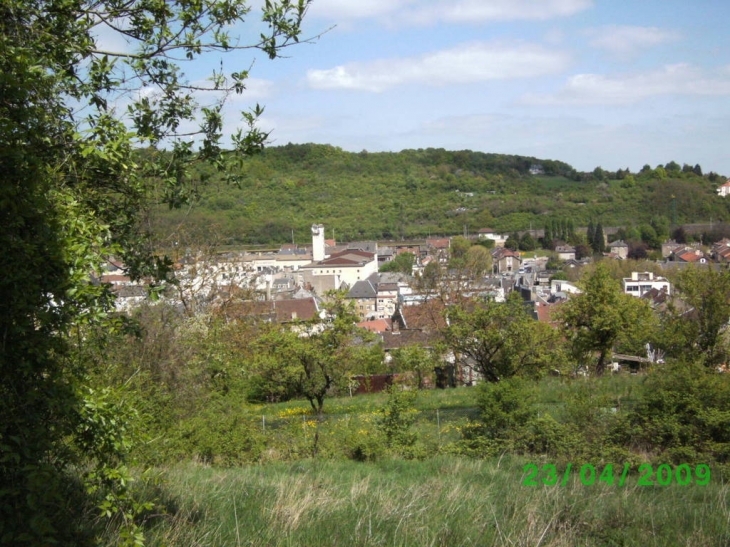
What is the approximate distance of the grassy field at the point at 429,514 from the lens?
4.00 m

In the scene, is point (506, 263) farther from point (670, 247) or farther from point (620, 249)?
point (670, 247)

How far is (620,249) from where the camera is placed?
94.6m

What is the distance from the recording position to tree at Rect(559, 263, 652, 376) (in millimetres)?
19578

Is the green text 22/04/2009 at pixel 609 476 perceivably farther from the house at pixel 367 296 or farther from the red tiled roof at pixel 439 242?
the red tiled roof at pixel 439 242

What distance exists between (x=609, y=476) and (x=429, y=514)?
2.72 metres

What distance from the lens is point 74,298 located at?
9.80 ft

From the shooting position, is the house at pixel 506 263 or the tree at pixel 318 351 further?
the house at pixel 506 263

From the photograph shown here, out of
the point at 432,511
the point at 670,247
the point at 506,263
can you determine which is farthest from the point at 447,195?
the point at 432,511

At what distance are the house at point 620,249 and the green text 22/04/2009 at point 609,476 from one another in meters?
90.4

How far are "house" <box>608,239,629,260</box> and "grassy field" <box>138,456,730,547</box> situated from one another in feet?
305

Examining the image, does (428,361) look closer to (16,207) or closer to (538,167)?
(16,207)

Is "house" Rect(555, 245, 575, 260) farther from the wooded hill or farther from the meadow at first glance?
the meadow

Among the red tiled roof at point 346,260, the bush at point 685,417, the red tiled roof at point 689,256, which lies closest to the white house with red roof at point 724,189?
the red tiled roof at point 689,256

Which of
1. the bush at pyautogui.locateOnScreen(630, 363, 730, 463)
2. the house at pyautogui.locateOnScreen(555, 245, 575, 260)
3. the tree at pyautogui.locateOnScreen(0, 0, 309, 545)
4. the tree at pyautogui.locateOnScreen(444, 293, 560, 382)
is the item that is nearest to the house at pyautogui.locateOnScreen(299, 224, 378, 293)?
the house at pyautogui.locateOnScreen(555, 245, 575, 260)
